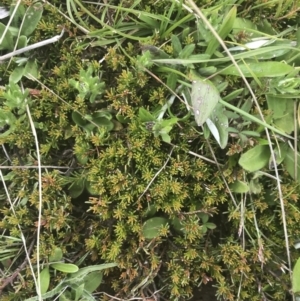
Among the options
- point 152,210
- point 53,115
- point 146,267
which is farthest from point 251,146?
point 53,115

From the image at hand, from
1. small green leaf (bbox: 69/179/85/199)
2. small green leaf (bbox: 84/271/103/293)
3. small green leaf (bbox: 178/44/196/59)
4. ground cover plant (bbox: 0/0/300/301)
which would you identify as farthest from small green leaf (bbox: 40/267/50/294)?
small green leaf (bbox: 178/44/196/59)

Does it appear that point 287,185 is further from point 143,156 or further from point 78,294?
point 78,294

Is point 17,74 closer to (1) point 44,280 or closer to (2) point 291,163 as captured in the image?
(1) point 44,280

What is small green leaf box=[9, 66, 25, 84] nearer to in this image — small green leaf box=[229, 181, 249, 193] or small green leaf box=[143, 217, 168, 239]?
small green leaf box=[143, 217, 168, 239]

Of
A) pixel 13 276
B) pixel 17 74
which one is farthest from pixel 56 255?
pixel 17 74

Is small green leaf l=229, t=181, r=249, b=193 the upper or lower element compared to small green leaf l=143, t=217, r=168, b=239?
upper

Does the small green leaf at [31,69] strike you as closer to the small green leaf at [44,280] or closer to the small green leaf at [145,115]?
the small green leaf at [145,115]

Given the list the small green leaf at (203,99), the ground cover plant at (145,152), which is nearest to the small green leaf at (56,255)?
the ground cover plant at (145,152)
